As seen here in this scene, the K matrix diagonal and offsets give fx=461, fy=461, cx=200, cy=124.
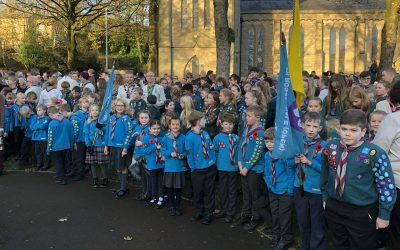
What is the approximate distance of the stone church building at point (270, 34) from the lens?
126ft

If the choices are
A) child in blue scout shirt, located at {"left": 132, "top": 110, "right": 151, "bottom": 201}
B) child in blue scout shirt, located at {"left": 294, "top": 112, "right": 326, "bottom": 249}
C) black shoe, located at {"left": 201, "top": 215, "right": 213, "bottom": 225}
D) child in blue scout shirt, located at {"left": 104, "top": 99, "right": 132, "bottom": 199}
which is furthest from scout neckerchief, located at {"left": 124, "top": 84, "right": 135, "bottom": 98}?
child in blue scout shirt, located at {"left": 294, "top": 112, "right": 326, "bottom": 249}

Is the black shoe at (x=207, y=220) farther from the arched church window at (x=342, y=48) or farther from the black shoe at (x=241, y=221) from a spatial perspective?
the arched church window at (x=342, y=48)

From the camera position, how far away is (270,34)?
138 feet

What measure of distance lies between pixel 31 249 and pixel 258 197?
333 centimetres

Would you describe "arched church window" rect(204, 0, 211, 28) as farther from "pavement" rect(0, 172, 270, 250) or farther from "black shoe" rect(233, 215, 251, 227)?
"black shoe" rect(233, 215, 251, 227)

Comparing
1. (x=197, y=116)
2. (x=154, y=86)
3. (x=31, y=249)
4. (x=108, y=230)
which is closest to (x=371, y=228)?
(x=197, y=116)

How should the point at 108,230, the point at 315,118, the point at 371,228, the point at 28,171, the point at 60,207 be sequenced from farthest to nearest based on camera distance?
the point at 28,171
the point at 60,207
the point at 108,230
the point at 315,118
the point at 371,228

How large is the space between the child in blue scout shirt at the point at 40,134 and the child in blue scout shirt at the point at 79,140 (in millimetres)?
948

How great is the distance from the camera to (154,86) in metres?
11.9

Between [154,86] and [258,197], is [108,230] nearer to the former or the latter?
[258,197]

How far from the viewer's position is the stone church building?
126 ft

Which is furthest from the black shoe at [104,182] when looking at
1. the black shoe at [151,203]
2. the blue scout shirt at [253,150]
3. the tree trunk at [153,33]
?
the tree trunk at [153,33]

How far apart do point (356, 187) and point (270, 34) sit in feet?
127

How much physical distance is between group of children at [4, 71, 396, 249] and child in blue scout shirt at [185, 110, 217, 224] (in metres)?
0.02
